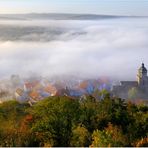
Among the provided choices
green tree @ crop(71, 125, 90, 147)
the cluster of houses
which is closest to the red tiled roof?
the cluster of houses

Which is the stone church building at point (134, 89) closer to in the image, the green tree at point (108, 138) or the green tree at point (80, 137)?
the green tree at point (80, 137)

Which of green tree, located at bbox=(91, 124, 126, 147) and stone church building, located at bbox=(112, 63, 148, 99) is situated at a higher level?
green tree, located at bbox=(91, 124, 126, 147)

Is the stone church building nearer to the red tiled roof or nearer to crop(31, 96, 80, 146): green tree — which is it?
the red tiled roof

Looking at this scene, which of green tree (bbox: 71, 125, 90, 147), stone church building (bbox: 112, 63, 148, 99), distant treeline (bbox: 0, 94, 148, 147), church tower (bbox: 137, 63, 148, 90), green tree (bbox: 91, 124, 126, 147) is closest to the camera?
green tree (bbox: 91, 124, 126, 147)

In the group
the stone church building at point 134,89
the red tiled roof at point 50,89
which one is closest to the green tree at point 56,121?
the stone church building at point 134,89

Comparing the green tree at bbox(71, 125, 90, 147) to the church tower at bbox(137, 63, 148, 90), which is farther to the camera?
the church tower at bbox(137, 63, 148, 90)

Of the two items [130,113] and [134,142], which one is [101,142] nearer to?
[134,142]
